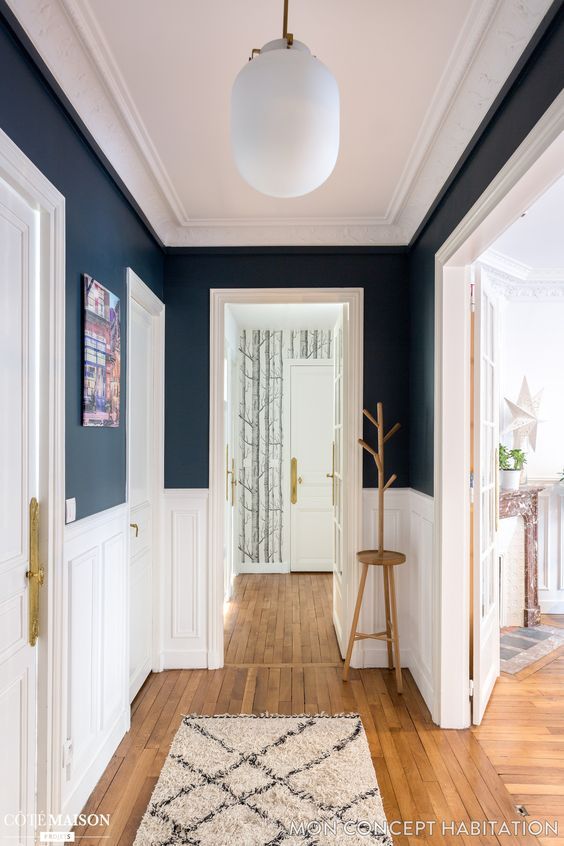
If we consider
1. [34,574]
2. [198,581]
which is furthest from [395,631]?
[34,574]

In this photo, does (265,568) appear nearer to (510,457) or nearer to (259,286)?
(510,457)

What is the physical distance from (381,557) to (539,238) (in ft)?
7.70

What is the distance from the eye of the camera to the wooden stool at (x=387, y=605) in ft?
10.7

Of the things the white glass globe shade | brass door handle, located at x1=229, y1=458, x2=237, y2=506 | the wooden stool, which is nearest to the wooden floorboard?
the wooden stool

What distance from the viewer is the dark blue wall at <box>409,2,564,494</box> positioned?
1.67 metres

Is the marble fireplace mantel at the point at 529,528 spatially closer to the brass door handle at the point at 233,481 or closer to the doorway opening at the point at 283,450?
the doorway opening at the point at 283,450

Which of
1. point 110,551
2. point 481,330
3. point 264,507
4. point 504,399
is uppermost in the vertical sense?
point 481,330

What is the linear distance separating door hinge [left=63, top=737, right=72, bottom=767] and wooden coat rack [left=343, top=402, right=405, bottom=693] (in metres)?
1.71

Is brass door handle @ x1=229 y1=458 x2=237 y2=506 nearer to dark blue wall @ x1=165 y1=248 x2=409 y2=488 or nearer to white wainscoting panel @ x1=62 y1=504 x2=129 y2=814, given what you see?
dark blue wall @ x1=165 y1=248 x2=409 y2=488

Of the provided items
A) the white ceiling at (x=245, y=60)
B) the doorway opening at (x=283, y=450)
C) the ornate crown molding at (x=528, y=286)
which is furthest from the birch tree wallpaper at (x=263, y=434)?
the white ceiling at (x=245, y=60)

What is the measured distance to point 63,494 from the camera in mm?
2018

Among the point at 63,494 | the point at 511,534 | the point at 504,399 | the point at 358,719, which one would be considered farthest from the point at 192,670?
the point at 504,399

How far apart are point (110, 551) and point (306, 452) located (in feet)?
12.7

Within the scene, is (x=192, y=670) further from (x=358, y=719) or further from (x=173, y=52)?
(x=173, y=52)
